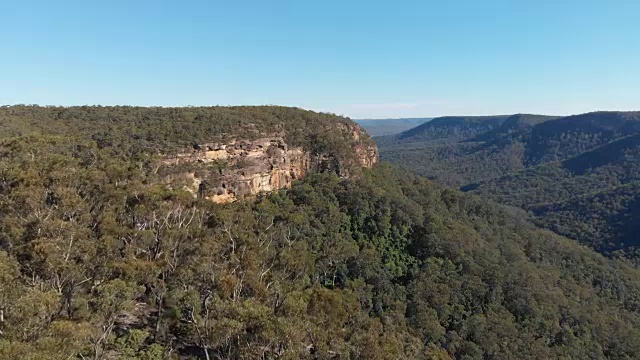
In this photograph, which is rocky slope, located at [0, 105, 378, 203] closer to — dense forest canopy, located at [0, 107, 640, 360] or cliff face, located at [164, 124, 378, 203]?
cliff face, located at [164, 124, 378, 203]

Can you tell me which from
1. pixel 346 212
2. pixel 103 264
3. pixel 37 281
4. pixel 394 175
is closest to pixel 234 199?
pixel 346 212

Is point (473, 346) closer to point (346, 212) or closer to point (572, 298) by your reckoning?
point (346, 212)

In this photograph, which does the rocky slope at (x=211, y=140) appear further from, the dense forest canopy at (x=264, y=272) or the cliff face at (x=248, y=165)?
the dense forest canopy at (x=264, y=272)

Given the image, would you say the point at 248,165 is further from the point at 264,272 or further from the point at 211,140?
the point at 264,272

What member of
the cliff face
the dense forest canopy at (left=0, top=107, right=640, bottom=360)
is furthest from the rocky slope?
the dense forest canopy at (left=0, top=107, right=640, bottom=360)

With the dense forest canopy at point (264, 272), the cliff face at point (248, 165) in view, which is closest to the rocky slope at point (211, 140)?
the cliff face at point (248, 165)
